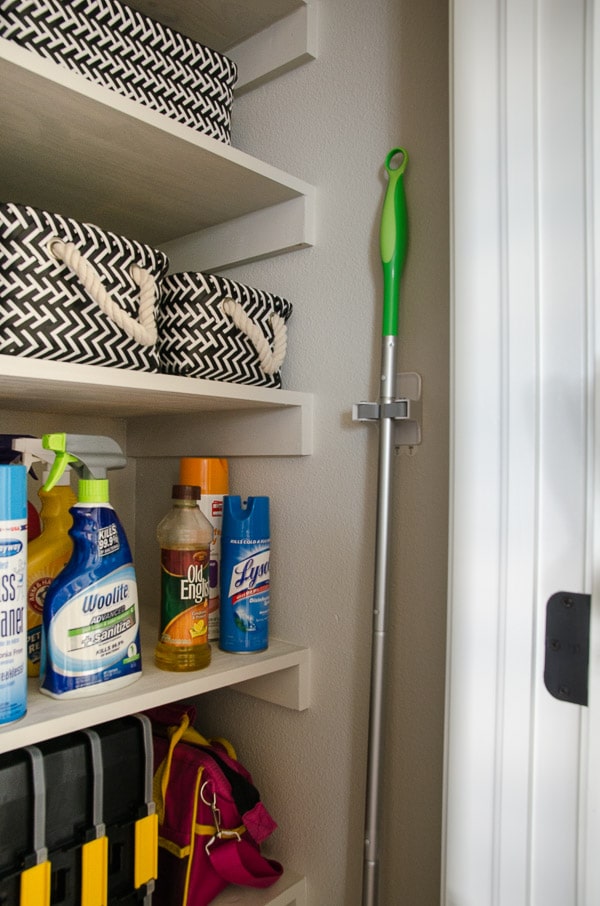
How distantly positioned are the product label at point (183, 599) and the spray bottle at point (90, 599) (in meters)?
0.07

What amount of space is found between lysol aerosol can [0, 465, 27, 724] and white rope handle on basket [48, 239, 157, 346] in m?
0.22

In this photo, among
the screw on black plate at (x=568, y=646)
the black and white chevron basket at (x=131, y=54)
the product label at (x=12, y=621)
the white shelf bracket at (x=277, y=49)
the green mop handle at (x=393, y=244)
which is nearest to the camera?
the screw on black plate at (x=568, y=646)

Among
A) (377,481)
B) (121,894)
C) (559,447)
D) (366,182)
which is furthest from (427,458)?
(121,894)

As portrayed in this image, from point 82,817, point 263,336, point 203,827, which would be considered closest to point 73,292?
point 263,336

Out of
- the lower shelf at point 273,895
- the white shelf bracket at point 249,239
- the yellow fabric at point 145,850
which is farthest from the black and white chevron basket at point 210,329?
the lower shelf at point 273,895

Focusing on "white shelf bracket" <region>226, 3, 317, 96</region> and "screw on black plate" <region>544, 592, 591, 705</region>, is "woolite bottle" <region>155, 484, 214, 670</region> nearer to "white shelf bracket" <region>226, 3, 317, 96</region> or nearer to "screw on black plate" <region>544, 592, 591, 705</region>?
"screw on black plate" <region>544, 592, 591, 705</region>

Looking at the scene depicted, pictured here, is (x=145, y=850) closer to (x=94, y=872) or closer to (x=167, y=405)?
(x=94, y=872)

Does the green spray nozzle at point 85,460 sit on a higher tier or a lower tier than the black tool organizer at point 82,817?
higher

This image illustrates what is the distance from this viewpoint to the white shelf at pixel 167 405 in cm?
75

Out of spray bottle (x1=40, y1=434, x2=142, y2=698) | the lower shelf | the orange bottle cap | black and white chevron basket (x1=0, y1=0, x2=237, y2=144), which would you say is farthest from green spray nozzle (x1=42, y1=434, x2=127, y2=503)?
the lower shelf

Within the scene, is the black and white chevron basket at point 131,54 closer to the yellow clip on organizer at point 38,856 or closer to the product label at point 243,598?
the product label at point 243,598

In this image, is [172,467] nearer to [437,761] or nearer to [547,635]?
[437,761]

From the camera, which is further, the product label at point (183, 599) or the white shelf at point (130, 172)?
the product label at point (183, 599)

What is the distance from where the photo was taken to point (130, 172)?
937 mm
